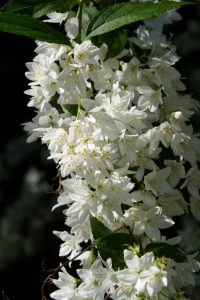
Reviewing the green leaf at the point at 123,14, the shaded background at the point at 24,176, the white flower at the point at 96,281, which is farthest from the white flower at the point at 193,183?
the shaded background at the point at 24,176

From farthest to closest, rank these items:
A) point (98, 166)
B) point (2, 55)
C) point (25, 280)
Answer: point (2, 55) → point (25, 280) → point (98, 166)

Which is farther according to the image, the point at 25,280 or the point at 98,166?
the point at 25,280

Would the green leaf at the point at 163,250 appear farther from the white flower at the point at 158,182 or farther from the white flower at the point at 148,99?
the white flower at the point at 148,99

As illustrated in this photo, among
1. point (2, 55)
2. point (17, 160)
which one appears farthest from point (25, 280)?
point (2, 55)

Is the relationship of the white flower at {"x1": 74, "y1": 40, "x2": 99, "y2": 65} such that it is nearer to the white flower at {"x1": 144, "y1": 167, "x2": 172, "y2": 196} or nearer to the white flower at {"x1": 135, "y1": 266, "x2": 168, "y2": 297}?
the white flower at {"x1": 144, "y1": 167, "x2": 172, "y2": 196}

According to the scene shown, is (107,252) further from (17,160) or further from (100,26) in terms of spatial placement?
(17,160)

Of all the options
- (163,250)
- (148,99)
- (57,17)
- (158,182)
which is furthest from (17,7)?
(163,250)

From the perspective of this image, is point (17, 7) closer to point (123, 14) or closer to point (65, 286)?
point (123, 14)
